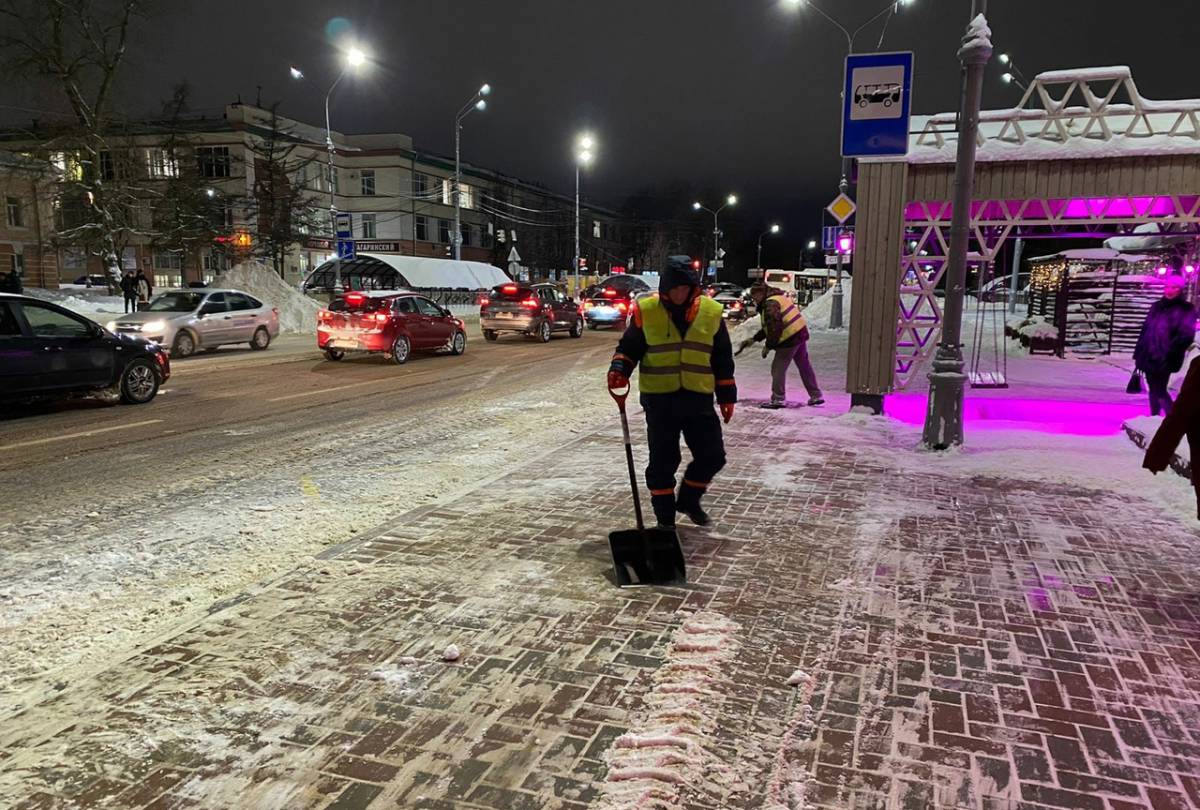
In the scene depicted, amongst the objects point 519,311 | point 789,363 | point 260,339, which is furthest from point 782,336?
point 260,339

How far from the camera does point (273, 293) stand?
2800 centimetres

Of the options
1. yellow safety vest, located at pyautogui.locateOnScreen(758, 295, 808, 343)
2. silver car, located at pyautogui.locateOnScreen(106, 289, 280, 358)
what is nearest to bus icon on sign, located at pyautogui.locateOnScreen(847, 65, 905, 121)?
yellow safety vest, located at pyautogui.locateOnScreen(758, 295, 808, 343)

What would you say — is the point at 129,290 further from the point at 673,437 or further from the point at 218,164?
the point at 218,164

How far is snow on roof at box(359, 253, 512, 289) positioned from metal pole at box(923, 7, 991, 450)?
3501cm

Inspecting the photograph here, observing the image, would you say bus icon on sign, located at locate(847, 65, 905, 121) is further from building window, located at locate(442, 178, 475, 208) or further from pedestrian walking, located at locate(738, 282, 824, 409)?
building window, located at locate(442, 178, 475, 208)

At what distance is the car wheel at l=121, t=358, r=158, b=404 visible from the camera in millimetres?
10875

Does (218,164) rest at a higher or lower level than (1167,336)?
higher

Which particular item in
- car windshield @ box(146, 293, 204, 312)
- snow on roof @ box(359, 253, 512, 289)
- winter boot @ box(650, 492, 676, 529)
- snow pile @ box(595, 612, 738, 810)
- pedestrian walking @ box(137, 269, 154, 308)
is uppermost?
snow on roof @ box(359, 253, 512, 289)

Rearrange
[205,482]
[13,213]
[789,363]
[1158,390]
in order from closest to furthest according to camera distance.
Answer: [205,482]
[1158,390]
[789,363]
[13,213]

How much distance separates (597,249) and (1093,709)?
92344 millimetres

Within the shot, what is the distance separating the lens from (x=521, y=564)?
15.6 ft

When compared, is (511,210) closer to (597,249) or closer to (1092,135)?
(597,249)

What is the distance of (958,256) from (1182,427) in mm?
3846

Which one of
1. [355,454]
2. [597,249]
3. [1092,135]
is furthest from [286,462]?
[597,249]
